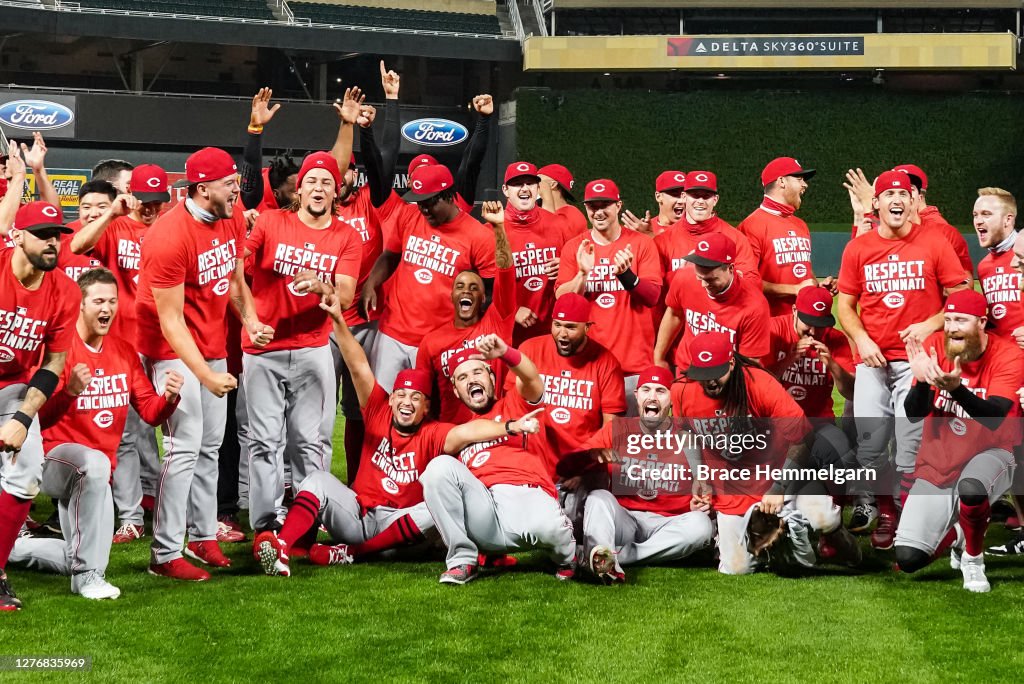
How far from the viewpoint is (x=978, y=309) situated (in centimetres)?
605

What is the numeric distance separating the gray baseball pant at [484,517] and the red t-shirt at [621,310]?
1587 mm

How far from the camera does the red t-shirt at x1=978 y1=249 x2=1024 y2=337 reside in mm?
6785

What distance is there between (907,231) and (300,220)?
11.9ft

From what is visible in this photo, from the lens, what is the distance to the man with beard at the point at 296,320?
673 cm

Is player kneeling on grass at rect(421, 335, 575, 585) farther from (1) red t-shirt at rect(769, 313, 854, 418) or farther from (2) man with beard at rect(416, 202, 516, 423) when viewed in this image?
(1) red t-shirt at rect(769, 313, 854, 418)

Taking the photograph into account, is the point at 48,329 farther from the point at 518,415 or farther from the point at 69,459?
the point at 518,415

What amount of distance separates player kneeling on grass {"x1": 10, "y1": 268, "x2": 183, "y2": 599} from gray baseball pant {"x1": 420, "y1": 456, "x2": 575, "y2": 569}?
4.45 feet

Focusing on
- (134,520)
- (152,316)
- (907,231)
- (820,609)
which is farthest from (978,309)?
(134,520)

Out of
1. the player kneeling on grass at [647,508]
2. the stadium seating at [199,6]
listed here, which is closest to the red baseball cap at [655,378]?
the player kneeling on grass at [647,508]

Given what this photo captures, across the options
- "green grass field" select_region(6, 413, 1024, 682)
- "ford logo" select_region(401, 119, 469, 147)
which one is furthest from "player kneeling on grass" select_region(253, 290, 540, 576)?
"ford logo" select_region(401, 119, 469, 147)

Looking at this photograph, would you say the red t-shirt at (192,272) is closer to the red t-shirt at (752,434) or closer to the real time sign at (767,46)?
the red t-shirt at (752,434)

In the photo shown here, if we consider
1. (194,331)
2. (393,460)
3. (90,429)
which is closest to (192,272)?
(194,331)

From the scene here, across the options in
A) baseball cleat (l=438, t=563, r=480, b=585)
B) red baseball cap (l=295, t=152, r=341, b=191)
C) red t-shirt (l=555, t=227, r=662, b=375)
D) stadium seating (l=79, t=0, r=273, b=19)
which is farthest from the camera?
stadium seating (l=79, t=0, r=273, b=19)

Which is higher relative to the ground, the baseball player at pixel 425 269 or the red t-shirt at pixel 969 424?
the baseball player at pixel 425 269
